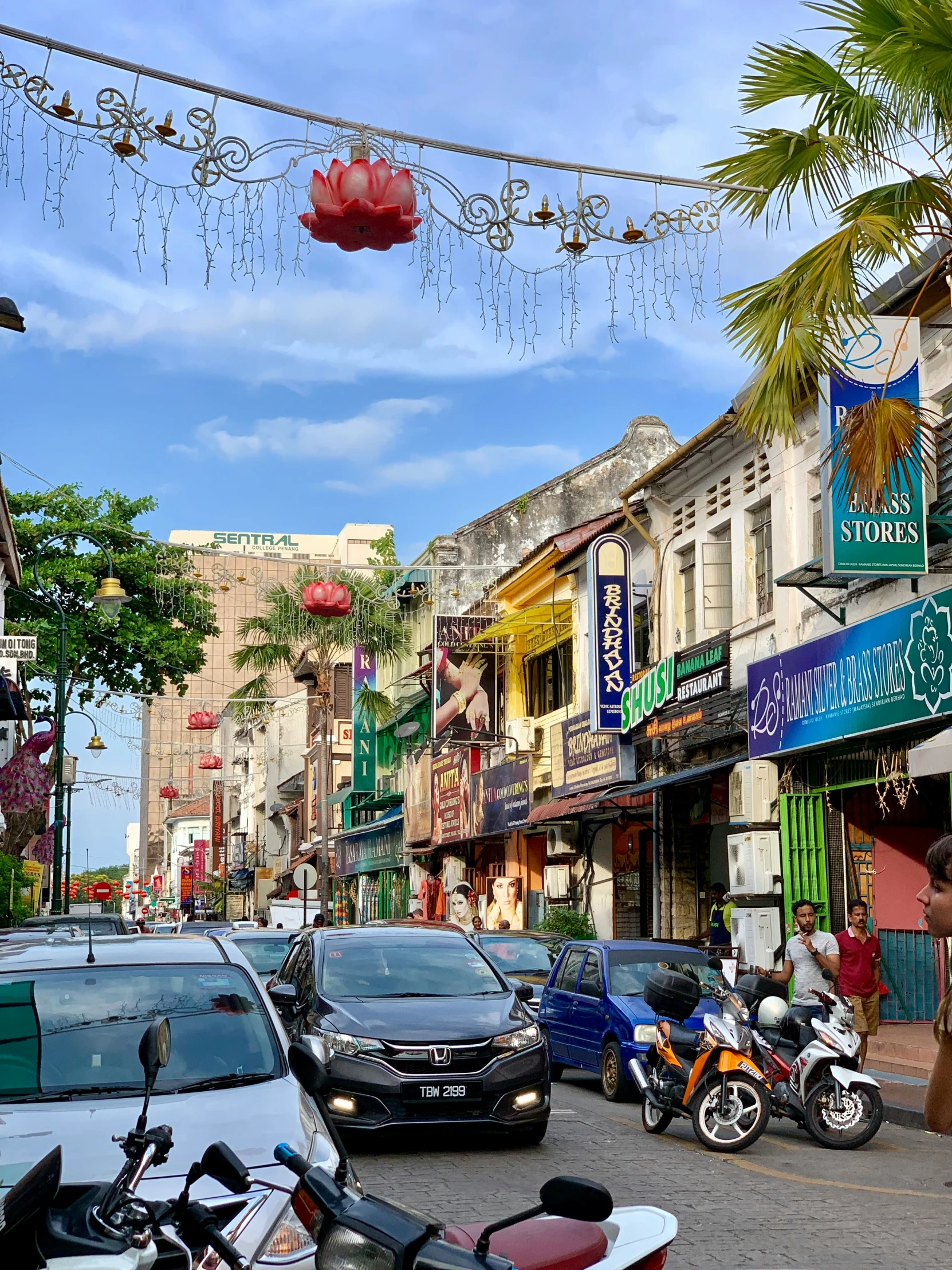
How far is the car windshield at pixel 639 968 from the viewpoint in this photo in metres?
15.4

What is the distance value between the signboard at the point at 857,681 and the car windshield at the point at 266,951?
7.14 metres

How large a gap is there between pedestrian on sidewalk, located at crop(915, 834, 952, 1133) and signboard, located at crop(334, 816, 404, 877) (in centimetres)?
4561

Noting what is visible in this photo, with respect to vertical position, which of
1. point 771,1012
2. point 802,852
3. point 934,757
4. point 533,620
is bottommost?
point 771,1012

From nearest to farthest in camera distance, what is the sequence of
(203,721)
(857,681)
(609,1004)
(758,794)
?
(609,1004), (857,681), (758,794), (203,721)

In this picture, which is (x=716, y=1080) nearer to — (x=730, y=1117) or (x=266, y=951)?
(x=730, y=1117)

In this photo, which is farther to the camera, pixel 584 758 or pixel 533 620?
pixel 533 620

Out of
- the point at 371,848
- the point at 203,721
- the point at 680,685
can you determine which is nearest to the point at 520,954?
the point at 680,685

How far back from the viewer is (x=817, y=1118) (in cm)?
1184

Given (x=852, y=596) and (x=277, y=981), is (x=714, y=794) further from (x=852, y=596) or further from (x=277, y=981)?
(x=277, y=981)

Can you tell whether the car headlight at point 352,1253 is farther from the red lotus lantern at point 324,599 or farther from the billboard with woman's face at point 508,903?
the billboard with woman's face at point 508,903

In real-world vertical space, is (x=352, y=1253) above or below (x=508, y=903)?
below

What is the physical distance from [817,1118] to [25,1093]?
7086 mm

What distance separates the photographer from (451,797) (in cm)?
4078

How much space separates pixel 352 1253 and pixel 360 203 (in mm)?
7359
